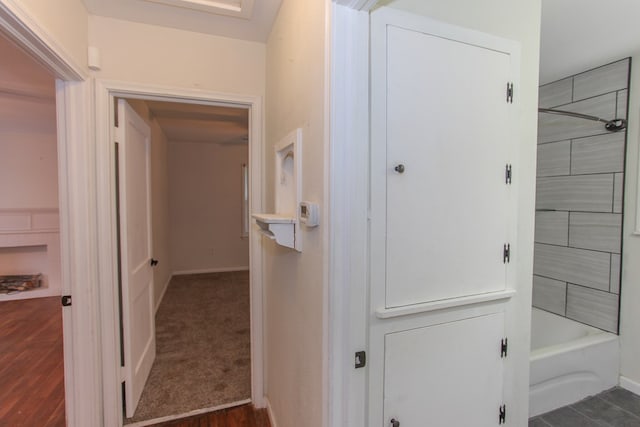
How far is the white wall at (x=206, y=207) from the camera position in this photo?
5.43 metres

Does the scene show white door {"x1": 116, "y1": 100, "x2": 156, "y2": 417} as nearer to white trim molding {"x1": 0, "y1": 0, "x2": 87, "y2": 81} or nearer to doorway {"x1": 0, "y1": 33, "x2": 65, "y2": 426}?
white trim molding {"x1": 0, "y1": 0, "x2": 87, "y2": 81}

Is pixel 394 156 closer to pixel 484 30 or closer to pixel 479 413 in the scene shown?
pixel 484 30

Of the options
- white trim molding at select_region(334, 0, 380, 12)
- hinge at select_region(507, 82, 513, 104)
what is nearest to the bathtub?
hinge at select_region(507, 82, 513, 104)

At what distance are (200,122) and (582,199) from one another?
4.05m

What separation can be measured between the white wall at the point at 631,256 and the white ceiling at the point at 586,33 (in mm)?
259

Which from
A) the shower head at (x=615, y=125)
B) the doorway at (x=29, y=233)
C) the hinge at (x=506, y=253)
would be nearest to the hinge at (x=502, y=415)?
the hinge at (x=506, y=253)

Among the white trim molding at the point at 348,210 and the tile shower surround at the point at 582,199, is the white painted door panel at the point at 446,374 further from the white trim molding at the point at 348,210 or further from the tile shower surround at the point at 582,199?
the tile shower surround at the point at 582,199

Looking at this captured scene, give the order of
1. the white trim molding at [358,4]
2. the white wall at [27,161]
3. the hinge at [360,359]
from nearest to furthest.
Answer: the white trim molding at [358,4] < the hinge at [360,359] < the white wall at [27,161]

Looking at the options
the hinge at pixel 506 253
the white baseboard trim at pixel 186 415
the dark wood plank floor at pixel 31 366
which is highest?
the hinge at pixel 506 253

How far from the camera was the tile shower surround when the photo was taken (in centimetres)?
228

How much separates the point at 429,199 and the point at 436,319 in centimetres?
48

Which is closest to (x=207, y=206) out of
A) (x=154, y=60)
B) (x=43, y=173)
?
(x=43, y=173)

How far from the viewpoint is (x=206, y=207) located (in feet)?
18.4

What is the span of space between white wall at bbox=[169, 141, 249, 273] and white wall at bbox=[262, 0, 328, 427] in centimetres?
396
